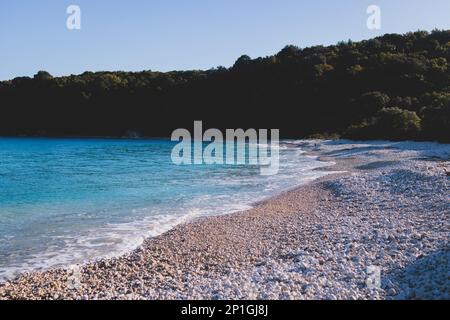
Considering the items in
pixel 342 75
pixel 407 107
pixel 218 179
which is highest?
pixel 342 75

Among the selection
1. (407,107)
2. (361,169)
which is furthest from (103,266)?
(407,107)

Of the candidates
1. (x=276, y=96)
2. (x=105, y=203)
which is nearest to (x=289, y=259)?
(x=105, y=203)

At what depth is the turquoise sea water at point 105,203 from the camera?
42.3 feet

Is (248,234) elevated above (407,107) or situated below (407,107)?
below

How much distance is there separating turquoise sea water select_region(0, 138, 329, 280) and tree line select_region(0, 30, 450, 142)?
28.1m

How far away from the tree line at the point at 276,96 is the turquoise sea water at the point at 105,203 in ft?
92.3

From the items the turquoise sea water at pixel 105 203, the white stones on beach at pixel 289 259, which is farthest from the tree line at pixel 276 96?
the white stones on beach at pixel 289 259

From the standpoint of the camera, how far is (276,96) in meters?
91.8

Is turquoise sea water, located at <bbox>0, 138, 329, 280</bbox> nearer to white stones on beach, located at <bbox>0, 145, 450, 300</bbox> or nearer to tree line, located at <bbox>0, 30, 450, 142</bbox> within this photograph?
white stones on beach, located at <bbox>0, 145, 450, 300</bbox>

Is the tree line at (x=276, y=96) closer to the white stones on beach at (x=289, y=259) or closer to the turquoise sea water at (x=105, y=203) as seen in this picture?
the turquoise sea water at (x=105, y=203)

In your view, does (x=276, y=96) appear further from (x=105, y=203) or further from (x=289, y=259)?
(x=289, y=259)

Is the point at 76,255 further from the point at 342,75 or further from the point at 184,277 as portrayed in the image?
the point at 342,75
